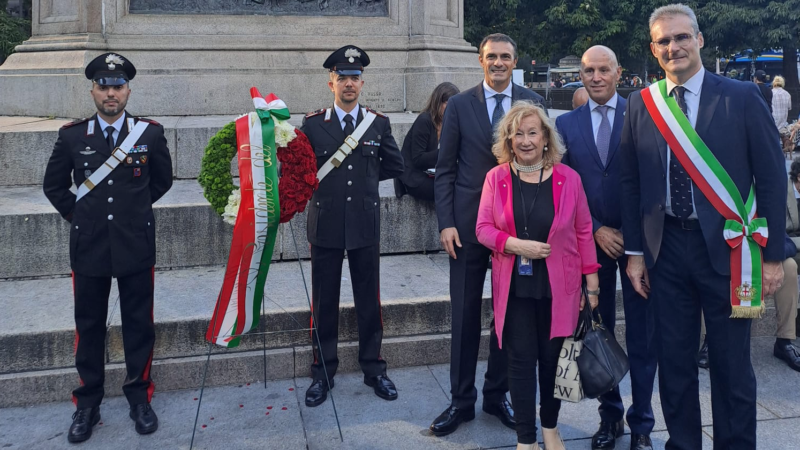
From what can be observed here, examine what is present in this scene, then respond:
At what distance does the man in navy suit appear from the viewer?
4.29 metres

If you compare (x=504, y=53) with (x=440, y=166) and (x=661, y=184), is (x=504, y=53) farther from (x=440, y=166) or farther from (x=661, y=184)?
(x=661, y=184)

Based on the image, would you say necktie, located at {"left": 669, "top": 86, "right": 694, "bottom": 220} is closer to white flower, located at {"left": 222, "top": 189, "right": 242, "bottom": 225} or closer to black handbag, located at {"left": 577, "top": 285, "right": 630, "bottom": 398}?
black handbag, located at {"left": 577, "top": 285, "right": 630, "bottom": 398}

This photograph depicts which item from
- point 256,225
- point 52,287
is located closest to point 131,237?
point 256,225

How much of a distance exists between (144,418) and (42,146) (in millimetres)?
3606

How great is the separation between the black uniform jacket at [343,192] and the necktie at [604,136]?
58.4 inches

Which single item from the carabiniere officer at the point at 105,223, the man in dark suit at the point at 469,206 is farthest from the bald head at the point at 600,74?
the carabiniere officer at the point at 105,223

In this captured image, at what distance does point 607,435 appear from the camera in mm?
4344

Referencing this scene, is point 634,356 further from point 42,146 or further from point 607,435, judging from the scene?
point 42,146

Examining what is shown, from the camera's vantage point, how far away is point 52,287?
5914 mm

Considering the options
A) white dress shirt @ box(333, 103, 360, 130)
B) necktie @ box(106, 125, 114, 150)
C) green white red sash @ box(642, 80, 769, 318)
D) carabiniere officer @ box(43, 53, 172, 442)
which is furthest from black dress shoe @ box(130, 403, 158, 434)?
green white red sash @ box(642, 80, 769, 318)

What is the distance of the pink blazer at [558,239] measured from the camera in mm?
3877

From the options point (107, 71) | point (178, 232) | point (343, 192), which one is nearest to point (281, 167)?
point (343, 192)

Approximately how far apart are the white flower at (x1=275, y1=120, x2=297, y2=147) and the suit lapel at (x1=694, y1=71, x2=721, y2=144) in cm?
230

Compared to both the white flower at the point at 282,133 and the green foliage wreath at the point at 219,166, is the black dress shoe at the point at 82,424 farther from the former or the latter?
the white flower at the point at 282,133
